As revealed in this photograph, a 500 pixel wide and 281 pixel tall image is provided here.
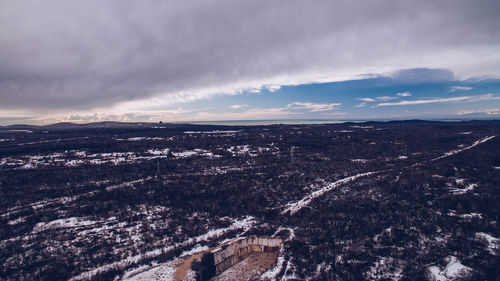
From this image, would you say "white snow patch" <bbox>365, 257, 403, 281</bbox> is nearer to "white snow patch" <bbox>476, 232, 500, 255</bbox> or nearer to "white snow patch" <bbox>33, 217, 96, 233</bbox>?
"white snow patch" <bbox>476, 232, 500, 255</bbox>

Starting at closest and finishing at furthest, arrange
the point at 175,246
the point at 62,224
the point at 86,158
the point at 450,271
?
the point at 450,271
the point at 175,246
the point at 62,224
the point at 86,158

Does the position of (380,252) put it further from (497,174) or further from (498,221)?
(497,174)

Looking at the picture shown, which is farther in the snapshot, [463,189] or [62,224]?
[463,189]

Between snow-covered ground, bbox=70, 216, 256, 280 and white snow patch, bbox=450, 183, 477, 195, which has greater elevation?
white snow patch, bbox=450, 183, 477, 195

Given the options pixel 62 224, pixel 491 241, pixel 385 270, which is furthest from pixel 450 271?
pixel 62 224

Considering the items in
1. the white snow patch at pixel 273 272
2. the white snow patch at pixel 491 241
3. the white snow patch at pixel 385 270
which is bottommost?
the white snow patch at pixel 273 272

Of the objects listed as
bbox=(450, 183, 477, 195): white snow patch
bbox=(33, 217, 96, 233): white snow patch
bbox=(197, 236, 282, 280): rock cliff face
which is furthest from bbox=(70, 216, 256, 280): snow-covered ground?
bbox=(450, 183, 477, 195): white snow patch

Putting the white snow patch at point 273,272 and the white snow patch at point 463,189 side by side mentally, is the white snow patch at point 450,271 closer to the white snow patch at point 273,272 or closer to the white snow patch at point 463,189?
the white snow patch at point 273,272

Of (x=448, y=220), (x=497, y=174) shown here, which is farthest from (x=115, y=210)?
(x=497, y=174)

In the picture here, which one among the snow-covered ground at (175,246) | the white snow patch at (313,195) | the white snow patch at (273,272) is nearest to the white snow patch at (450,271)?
the white snow patch at (273,272)

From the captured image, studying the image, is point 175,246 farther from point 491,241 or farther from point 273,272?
point 491,241
